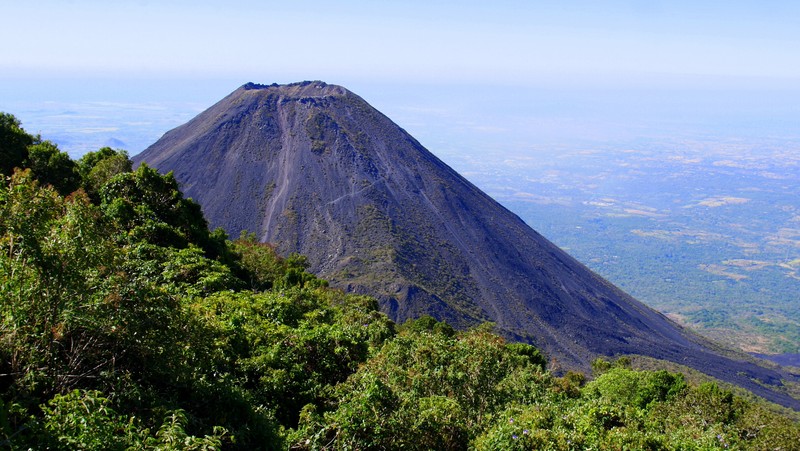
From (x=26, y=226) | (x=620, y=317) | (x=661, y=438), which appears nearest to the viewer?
(x=26, y=226)

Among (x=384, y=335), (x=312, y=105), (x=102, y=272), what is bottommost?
(x=384, y=335)

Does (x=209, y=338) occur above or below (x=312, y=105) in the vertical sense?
below

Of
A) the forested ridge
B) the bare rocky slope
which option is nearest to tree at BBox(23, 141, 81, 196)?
the forested ridge

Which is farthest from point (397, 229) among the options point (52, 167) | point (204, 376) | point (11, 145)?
point (204, 376)

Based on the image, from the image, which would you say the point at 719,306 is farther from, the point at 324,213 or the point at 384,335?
the point at 384,335

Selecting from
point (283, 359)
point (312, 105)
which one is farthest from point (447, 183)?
point (283, 359)

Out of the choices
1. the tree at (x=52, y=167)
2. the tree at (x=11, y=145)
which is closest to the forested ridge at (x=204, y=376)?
the tree at (x=52, y=167)

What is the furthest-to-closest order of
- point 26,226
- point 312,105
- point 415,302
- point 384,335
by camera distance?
point 312,105 → point 415,302 → point 384,335 → point 26,226

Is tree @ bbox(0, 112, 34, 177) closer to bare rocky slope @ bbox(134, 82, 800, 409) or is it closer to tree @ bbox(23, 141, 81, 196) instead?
tree @ bbox(23, 141, 81, 196)
